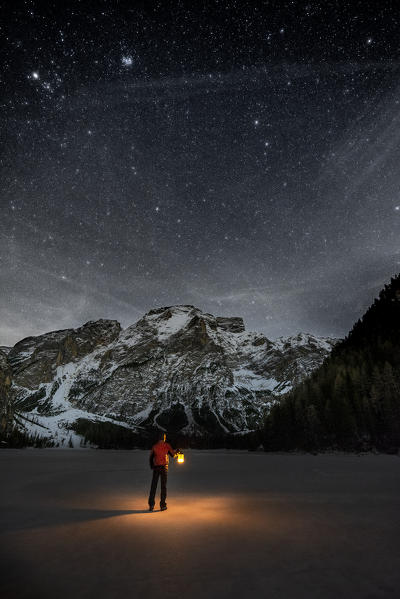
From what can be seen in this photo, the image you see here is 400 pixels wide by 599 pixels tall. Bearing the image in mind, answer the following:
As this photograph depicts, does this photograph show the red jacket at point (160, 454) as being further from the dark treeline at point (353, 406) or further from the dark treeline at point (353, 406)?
the dark treeline at point (353, 406)

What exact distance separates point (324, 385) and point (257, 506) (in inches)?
3985

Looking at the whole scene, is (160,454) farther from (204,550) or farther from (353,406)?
(353,406)

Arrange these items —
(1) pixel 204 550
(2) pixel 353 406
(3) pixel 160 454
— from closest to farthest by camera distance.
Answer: (1) pixel 204 550, (3) pixel 160 454, (2) pixel 353 406

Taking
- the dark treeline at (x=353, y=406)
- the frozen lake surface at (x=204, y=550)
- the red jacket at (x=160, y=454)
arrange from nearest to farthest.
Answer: the frozen lake surface at (x=204, y=550) < the red jacket at (x=160, y=454) < the dark treeline at (x=353, y=406)

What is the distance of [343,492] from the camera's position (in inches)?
821

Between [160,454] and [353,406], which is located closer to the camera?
[160,454]

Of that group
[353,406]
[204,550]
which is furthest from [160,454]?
[353,406]

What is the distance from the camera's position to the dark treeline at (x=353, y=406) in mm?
81062

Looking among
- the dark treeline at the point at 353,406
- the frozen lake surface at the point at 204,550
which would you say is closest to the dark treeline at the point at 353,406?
the dark treeline at the point at 353,406

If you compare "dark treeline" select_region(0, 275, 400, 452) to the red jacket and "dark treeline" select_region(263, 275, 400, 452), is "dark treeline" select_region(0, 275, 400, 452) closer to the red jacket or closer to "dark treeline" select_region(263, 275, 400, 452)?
"dark treeline" select_region(263, 275, 400, 452)

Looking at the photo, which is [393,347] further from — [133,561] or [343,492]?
[133,561]

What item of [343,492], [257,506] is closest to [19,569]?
[257,506]

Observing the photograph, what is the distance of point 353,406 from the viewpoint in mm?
94562

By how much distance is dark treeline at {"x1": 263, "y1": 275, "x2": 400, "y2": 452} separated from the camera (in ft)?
266
